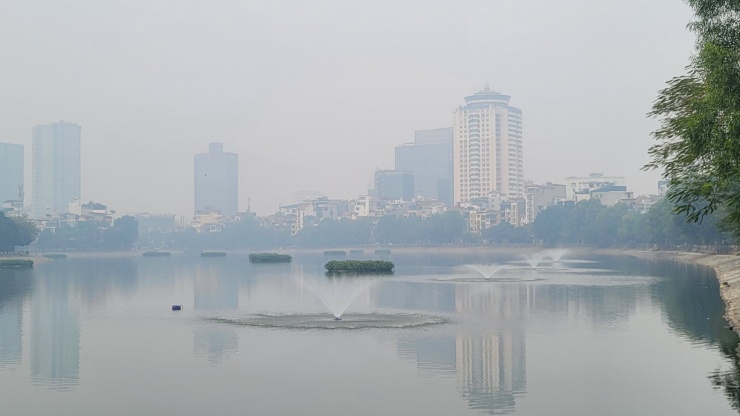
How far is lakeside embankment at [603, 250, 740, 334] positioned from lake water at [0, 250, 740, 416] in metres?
0.77

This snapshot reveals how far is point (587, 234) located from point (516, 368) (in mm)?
161810

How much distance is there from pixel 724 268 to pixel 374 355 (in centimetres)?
5206

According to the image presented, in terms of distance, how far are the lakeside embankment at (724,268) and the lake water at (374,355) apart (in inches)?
30.3

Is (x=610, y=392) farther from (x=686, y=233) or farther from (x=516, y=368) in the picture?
(x=686, y=233)

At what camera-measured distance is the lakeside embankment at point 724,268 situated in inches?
1684

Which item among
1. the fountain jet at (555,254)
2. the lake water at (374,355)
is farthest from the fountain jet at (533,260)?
the lake water at (374,355)

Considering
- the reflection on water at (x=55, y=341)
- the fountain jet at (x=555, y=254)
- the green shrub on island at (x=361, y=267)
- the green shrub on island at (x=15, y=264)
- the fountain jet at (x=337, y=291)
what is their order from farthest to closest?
the fountain jet at (x=555, y=254) → the green shrub on island at (x=15, y=264) → the green shrub on island at (x=361, y=267) → the fountain jet at (x=337, y=291) → the reflection on water at (x=55, y=341)

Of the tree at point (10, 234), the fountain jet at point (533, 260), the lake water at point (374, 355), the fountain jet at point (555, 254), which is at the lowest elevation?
the lake water at point (374, 355)

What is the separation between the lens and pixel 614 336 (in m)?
37.8

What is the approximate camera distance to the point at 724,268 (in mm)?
75562

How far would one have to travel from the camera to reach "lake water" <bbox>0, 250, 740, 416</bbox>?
24.4m

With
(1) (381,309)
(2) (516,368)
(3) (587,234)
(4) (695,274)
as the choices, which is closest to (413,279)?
(4) (695,274)

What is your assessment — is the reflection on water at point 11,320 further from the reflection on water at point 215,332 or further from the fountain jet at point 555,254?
the fountain jet at point 555,254

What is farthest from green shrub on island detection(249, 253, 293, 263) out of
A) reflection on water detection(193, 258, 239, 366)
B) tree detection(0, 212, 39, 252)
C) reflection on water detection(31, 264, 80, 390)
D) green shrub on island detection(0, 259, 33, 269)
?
reflection on water detection(31, 264, 80, 390)
